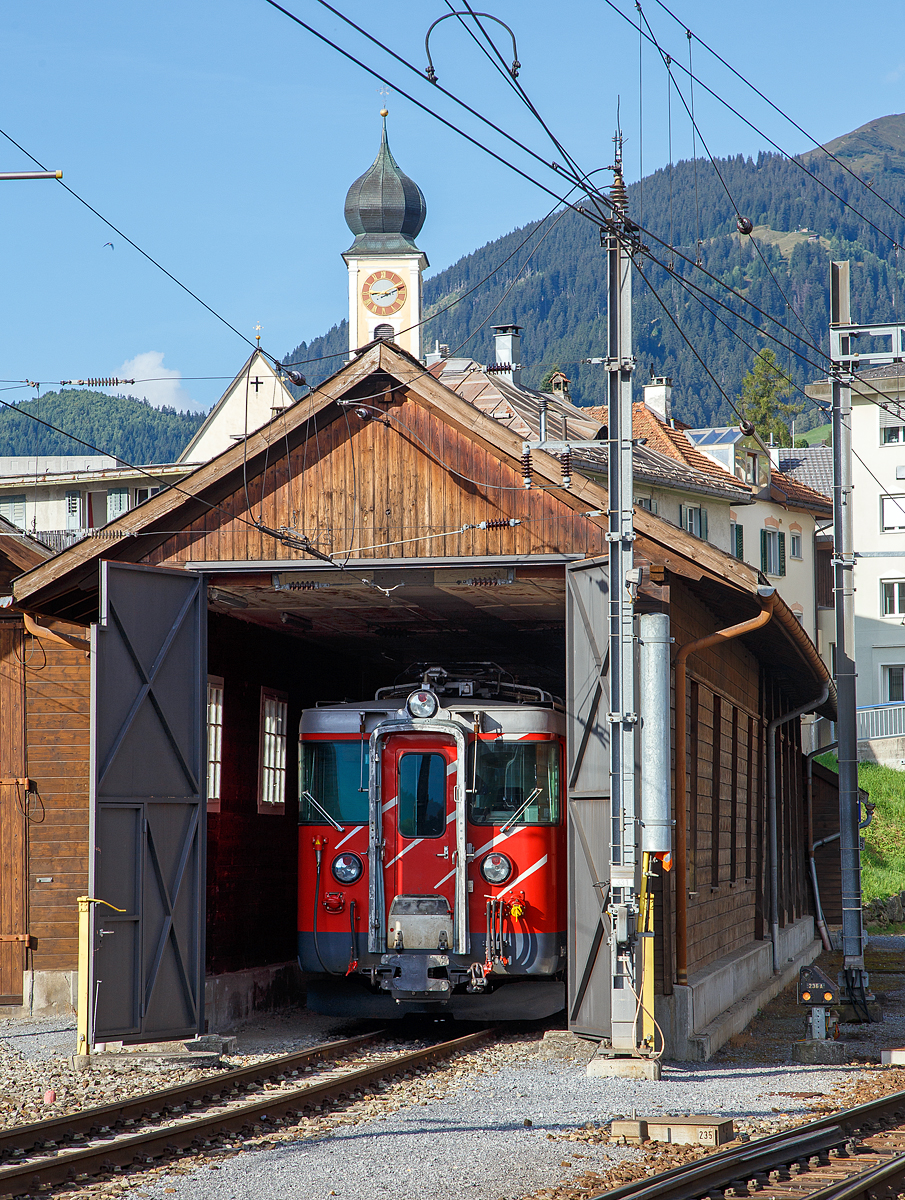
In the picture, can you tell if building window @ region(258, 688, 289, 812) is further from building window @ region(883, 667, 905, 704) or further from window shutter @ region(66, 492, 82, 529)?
window shutter @ region(66, 492, 82, 529)

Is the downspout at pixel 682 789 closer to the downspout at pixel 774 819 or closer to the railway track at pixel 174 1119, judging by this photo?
the railway track at pixel 174 1119

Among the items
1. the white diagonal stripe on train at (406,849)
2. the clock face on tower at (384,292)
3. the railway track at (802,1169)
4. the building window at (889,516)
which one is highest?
the clock face on tower at (384,292)

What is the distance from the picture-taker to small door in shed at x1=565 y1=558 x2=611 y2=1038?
11172 mm

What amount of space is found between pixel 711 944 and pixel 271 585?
631cm

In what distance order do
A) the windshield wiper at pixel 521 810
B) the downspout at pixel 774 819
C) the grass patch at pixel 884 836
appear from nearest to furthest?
the windshield wiper at pixel 521 810 → the downspout at pixel 774 819 → the grass patch at pixel 884 836

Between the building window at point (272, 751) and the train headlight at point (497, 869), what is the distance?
3.75 metres

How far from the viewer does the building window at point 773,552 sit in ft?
168

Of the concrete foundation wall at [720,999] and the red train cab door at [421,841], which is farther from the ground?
the red train cab door at [421,841]

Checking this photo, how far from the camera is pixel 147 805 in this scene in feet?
37.7

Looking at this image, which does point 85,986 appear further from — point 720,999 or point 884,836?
point 884,836

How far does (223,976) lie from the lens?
45.5 ft

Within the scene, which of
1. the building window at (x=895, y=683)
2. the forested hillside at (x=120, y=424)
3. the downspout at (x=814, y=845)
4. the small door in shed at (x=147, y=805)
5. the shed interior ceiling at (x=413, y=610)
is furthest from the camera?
the forested hillside at (x=120, y=424)

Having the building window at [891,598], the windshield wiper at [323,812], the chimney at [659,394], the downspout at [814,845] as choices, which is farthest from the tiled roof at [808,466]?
the windshield wiper at [323,812]

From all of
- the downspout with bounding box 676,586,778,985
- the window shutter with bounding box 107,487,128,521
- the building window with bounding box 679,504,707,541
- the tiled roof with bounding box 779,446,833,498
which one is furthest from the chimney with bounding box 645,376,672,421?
the downspout with bounding box 676,586,778,985
